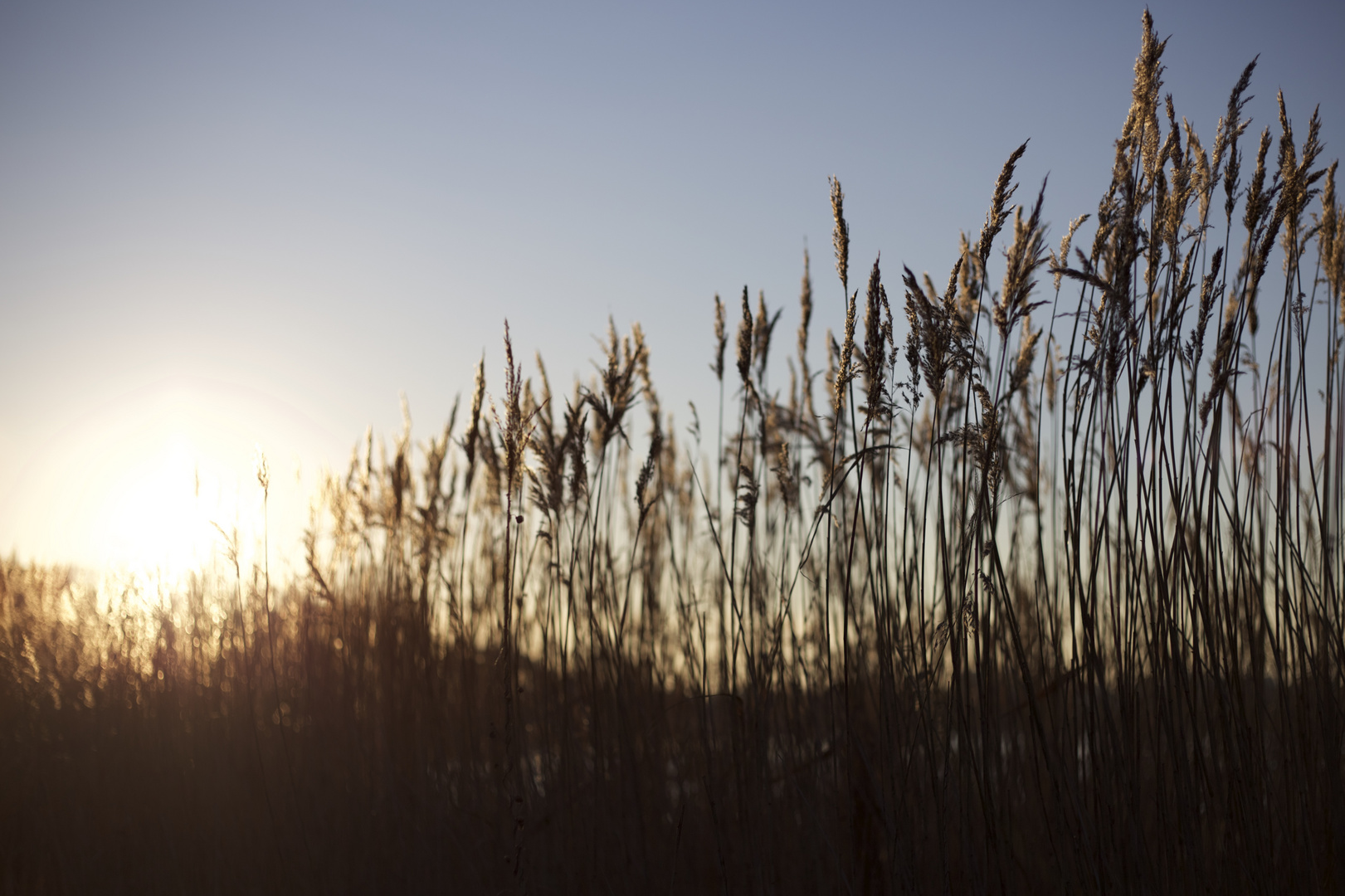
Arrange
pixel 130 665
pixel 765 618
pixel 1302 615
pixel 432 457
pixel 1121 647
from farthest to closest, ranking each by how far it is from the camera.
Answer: pixel 432 457, pixel 130 665, pixel 765 618, pixel 1302 615, pixel 1121 647

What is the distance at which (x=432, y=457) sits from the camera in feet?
8.77

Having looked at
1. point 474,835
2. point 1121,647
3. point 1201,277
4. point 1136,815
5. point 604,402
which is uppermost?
point 1201,277

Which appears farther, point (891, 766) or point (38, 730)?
point (38, 730)

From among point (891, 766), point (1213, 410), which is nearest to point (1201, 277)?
point (1213, 410)

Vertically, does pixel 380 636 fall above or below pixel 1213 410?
below

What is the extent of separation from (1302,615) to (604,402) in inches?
62.2

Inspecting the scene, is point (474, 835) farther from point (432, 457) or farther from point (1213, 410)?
point (1213, 410)

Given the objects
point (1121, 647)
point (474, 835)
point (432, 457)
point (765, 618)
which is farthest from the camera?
point (432, 457)

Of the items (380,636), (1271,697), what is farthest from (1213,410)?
(380,636)

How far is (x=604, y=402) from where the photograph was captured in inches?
67.2

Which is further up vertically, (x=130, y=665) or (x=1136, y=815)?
A: (x=130, y=665)

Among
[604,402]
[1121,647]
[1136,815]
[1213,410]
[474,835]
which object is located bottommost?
[474,835]

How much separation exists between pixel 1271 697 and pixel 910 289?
8.13ft

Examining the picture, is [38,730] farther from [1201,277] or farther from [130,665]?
[1201,277]
